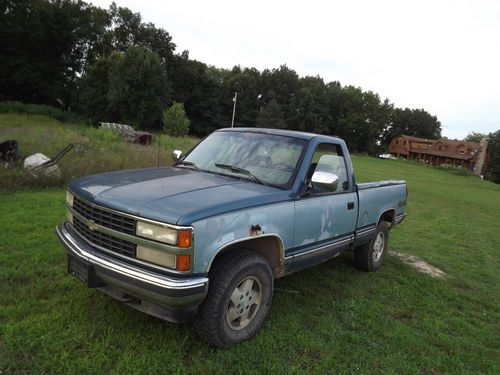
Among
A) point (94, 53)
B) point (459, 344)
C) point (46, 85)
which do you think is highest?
point (94, 53)

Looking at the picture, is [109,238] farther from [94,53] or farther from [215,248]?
[94,53]

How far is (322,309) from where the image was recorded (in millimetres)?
4449

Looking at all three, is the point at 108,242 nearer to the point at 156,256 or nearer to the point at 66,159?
the point at 156,256

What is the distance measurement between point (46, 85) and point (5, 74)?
170 inches

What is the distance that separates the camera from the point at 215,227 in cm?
300

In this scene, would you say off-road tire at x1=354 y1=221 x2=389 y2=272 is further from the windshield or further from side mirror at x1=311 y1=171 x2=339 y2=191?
the windshield

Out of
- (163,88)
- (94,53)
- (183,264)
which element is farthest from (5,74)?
(183,264)

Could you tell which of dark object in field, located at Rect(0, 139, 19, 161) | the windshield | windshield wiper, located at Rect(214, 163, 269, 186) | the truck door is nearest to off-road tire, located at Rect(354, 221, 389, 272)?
the truck door

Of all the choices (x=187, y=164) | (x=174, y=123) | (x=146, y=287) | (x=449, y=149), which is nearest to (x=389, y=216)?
(x=187, y=164)

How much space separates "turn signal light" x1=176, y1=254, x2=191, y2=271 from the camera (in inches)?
111

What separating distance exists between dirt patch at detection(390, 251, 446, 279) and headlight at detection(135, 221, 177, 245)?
5.14 meters

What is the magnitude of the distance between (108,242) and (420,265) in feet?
18.5

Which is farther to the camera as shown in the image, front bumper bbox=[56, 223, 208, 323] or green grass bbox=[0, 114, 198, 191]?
green grass bbox=[0, 114, 198, 191]

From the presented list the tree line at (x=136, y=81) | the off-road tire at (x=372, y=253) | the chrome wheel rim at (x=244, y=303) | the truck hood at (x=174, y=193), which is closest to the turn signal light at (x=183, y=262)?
the truck hood at (x=174, y=193)
